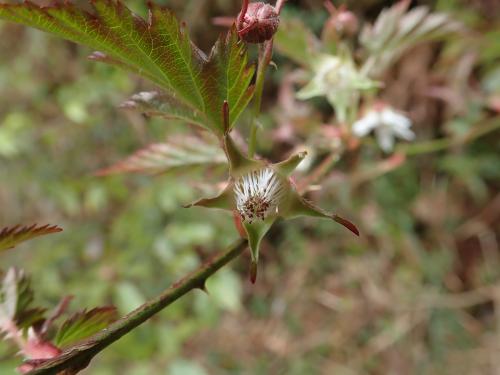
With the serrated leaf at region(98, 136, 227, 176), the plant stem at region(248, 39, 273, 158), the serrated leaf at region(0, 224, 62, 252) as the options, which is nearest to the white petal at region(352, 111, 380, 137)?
the serrated leaf at region(98, 136, 227, 176)

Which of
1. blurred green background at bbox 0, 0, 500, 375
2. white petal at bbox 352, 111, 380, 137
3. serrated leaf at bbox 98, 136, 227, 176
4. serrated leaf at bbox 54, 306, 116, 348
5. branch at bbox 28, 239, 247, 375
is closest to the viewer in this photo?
branch at bbox 28, 239, 247, 375

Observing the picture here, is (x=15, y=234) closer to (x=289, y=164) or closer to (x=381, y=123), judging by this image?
(x=289, y=164)

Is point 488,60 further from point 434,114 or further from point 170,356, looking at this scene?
point 170,356

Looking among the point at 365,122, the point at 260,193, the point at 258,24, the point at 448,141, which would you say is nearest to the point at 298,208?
the point at 260,193

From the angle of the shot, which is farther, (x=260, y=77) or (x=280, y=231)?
(x=280, y=231)

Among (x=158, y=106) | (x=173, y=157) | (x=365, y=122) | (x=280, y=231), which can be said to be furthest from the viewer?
(x=280, y=231)

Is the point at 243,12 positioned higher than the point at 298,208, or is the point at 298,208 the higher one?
the point at 243,12

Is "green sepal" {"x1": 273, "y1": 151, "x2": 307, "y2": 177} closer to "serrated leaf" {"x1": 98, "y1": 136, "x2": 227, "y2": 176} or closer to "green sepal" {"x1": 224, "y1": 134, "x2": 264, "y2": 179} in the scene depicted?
"green sepal" {"x1": 224, "y1": 134, "x2": 264, "y2": 179}
